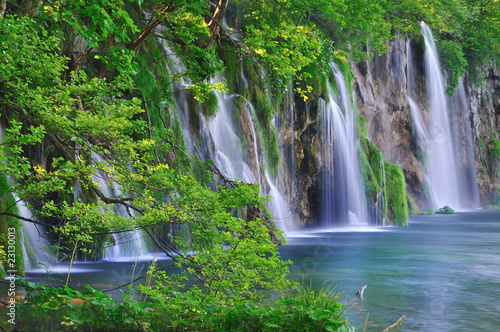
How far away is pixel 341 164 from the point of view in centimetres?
2564

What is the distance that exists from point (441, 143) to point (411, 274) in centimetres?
3524

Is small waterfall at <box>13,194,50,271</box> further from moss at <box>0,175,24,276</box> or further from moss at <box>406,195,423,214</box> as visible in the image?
moss at <box>406,195,423,214</box>

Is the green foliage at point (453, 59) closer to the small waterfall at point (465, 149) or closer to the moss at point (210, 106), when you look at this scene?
the small waterfall at point (465, 149)

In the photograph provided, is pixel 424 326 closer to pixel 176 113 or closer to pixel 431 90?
pixel 176 113

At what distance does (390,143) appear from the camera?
1544 inches

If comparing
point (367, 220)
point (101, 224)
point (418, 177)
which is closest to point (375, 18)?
point (367, 220)

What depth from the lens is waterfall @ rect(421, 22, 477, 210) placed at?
1662 inches

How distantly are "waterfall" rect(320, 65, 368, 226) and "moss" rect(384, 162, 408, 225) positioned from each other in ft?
7.87

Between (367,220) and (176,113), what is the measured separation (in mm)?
16747

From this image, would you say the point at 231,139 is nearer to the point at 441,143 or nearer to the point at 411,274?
the point at 411,274

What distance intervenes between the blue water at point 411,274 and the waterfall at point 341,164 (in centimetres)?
426

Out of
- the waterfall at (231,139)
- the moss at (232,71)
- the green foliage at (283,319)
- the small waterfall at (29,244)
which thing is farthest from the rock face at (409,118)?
the green foliage at (283,319)

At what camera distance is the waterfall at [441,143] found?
42219 mm

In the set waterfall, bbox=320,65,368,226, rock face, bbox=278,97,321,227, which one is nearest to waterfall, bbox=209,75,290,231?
rock face, bbox=278,97,321,227
